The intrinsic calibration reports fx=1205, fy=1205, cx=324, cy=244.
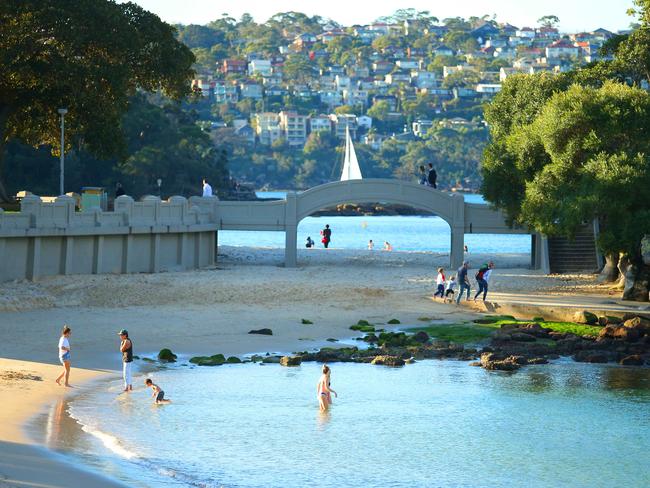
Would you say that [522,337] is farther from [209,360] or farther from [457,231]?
[457,231]

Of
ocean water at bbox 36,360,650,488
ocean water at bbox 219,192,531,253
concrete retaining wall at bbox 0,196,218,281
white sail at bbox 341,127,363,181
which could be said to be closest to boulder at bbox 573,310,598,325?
ocean water at bbox 36,360,650,488

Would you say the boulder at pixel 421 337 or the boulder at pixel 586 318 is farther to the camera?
the boulder at pixel 586 318

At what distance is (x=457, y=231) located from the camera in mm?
53719

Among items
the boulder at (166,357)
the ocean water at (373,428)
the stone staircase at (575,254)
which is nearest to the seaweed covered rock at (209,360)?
the ocean water at (373,428)

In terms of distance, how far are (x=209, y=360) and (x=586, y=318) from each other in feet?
43.5

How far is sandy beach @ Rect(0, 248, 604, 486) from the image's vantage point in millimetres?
30000

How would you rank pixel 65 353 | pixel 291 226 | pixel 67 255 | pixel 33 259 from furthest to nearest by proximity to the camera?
pixel 291 226
pixel 67 255
pixel 33 259
pixel 65 353

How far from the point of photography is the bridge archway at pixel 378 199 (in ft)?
177

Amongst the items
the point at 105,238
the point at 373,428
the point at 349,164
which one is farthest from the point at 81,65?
the point at 349,164

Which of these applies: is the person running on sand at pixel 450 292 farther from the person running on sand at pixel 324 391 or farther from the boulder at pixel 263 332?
the person running on sand at pixel 324 391

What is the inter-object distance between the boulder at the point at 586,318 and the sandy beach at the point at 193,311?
12.1ft

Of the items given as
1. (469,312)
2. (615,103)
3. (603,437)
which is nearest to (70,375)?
(603,437)

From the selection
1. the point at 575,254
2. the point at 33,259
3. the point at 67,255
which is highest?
the point at 575,254

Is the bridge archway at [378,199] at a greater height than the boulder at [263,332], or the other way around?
the bridge archway at [378,199]
